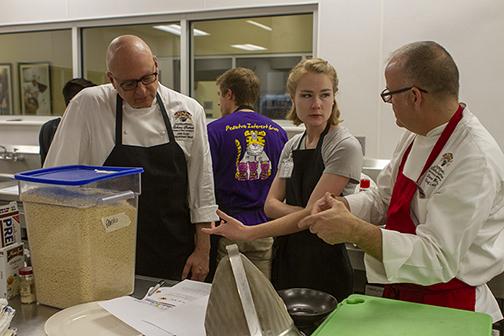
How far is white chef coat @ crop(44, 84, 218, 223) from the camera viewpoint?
1541 millimetres

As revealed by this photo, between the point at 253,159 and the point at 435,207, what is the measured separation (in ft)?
4.46

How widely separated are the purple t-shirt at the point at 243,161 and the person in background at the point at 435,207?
3.55 feet

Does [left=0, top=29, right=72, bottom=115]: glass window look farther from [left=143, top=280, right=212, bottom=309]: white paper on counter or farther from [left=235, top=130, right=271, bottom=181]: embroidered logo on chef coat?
[left=143, top=280, right=212, bottom=309]: white paper on counter

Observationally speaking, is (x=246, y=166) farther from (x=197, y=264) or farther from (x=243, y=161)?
(x=197, y=264)

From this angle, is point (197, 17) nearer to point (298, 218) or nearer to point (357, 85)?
point (357, 85)

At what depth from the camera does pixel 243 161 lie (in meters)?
2.35

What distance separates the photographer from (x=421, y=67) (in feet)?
3.86

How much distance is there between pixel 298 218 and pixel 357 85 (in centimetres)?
164

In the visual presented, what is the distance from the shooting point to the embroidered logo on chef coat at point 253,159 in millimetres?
2352

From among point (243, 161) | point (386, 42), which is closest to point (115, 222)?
point (243, 161)

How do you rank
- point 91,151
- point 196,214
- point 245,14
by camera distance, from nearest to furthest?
1. point 91,151
2. point 196,214
3. point 245,14

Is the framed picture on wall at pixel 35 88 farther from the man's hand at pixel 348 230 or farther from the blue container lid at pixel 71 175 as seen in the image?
the man's hand at pixel 348 230

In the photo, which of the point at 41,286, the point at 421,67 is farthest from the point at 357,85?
the point at 41,286

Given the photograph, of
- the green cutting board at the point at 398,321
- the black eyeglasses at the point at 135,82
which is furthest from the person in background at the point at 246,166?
the green cutting board at the point at 398,321
